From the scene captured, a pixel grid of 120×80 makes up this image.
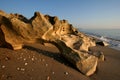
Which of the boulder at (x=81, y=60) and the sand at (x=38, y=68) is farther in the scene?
the boulder at (x=81, y=60)

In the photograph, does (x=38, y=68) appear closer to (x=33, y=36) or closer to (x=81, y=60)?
(x=33, y=36)

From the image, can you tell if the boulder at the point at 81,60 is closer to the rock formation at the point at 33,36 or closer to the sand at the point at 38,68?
the rock formation at the point at 33,36

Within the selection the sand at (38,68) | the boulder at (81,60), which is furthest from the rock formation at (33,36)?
the sand at (38,68)

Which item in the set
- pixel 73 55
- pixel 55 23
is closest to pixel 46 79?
pixel 73 55

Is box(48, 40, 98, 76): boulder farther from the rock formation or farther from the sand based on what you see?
the sand

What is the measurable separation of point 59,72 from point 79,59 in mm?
978

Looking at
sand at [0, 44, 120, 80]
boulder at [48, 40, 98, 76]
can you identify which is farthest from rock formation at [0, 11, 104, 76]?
sand at [0, 44, 120, 80]

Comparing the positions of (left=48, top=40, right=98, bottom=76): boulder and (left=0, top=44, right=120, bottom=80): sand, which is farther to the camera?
(left=48, top=40, right=98, bottom=76): boulder

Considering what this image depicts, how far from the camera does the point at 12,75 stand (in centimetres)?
530

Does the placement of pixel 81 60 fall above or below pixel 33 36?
below

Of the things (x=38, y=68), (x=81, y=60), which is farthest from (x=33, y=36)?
Answer: (x=81, y=60)

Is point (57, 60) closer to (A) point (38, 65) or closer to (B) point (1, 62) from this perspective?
(A) point (38, 65)

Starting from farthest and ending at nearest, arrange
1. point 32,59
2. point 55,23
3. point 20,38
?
point 55,23 < point 20,38 < point 32,59

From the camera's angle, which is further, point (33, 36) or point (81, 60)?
point (33, 36)
